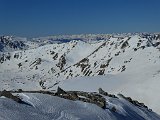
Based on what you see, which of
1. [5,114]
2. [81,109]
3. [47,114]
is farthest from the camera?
[81,109]

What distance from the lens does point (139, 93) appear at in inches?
3268

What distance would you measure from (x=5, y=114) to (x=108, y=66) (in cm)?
16381

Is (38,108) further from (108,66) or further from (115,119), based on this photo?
(108,66)

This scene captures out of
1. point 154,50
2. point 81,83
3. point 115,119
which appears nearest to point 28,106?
point 115,119

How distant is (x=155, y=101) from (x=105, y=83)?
2264cm

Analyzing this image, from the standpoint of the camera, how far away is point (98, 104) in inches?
1395

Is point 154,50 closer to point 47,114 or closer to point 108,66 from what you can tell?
point 108,66

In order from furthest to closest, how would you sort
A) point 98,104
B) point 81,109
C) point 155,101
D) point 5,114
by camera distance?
1. point 155,101
2. point 98,104
3. point 81,109
4. point 5,114

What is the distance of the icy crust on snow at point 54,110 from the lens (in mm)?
27075

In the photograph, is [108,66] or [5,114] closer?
[5,114]

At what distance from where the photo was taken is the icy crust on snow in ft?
88.8

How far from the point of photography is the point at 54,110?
29.7 metres

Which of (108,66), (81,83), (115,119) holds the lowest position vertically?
(108,66)

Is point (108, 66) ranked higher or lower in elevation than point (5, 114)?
lower
